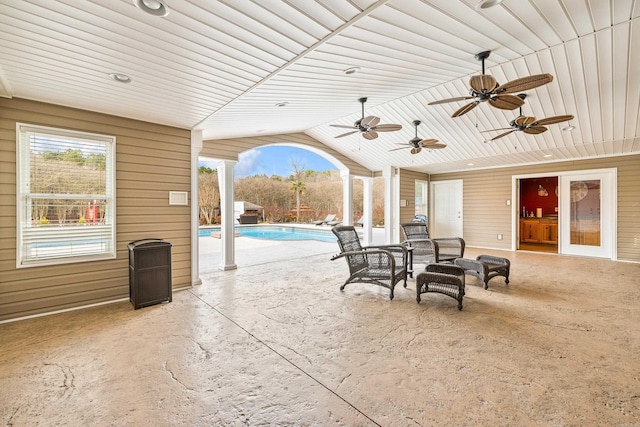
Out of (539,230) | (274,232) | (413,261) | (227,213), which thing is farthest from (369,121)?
(274,232)

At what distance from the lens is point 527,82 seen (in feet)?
9.49

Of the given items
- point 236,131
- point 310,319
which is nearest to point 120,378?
point 310,319

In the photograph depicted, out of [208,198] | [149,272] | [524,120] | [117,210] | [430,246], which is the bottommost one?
[149,272]

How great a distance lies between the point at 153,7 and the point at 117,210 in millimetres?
3015

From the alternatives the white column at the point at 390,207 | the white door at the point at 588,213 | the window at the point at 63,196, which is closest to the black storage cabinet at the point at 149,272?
the window at the point at 63,196

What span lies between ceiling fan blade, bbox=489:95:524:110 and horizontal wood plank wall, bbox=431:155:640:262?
5.64m

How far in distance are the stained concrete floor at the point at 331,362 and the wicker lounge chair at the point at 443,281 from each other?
0.18 metres

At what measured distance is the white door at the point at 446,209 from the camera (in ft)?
31.8

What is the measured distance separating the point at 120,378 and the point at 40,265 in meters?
2.31

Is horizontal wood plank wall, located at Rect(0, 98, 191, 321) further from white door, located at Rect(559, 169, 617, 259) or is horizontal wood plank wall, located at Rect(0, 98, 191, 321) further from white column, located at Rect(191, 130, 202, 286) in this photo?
white door, located at Rect(559, 169, 617, 259)

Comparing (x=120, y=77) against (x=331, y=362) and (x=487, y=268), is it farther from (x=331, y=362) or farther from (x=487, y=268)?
(x=487, y=268)

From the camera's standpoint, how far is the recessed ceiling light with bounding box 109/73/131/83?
280 cm

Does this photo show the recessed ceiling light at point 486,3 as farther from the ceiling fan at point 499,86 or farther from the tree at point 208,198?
the tree at point 208,198

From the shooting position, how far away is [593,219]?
Result: 729cm
